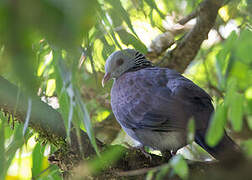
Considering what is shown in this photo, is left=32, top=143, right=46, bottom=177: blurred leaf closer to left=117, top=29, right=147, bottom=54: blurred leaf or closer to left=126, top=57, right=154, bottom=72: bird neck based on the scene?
left=117, top=29, right=147, bottom=54: blurred leaf

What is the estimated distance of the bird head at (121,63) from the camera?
362 cm

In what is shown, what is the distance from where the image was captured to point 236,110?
1.28m

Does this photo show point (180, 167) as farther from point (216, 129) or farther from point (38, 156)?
point (38, 156)

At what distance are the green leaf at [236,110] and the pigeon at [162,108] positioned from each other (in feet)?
3.62

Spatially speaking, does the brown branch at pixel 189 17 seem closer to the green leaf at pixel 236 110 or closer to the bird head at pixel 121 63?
the bird head at pixel 121 63

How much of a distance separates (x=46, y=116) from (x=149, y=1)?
2.94ft

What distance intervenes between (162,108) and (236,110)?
1459 millimetres

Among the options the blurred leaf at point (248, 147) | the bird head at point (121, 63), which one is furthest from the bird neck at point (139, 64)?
the blurred leaf at point (248, 147)

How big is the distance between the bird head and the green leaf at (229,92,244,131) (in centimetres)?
234

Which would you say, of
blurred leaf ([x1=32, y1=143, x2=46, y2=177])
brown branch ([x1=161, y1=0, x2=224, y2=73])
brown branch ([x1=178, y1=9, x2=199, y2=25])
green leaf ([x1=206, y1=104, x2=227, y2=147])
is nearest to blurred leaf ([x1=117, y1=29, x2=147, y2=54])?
blurred leaf ([x1=32, y1=143, x2=46, y2=177])

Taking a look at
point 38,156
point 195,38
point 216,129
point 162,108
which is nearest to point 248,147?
point 216,129

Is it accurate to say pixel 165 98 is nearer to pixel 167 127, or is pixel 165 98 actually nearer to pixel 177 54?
pixel 167 127

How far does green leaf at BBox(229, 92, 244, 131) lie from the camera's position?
1.26m

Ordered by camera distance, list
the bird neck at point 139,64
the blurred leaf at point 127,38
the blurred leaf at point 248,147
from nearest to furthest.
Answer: the blurred leaf at point 248,147
the blurred leaf at point 127,38
the bird neck at point 139,64
